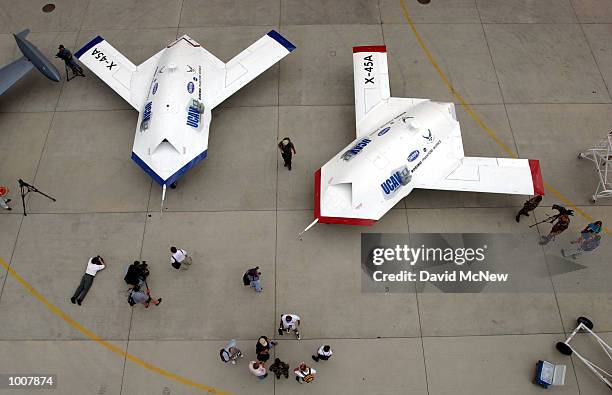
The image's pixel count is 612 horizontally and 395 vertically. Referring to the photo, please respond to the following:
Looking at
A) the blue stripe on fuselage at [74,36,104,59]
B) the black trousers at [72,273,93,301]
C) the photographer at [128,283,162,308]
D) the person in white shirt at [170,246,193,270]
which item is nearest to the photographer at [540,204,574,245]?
the person in white shirt at [170,246,193,270]

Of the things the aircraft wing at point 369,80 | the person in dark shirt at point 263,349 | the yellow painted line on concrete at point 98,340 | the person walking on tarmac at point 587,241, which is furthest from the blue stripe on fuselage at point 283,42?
the yellow painted line on concrete at point 98,340

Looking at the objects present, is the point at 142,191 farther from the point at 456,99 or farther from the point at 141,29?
the point at 456,99

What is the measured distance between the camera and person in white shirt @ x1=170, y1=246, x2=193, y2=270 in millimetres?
12466

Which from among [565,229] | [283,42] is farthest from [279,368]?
[283,42]

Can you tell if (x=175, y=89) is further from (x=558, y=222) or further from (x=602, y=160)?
(x=602, y=160)

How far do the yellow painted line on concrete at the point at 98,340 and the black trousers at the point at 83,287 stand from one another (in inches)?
25.9

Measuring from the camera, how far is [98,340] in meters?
12.3

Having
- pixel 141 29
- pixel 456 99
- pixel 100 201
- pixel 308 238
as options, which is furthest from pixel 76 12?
pixel 456 99

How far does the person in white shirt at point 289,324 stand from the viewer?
37.5 ft

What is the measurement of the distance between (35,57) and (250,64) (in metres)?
8.47

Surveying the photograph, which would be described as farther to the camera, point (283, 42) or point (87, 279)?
point (283, 42)

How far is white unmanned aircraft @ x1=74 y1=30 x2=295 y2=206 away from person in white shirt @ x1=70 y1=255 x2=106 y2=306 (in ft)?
9.62

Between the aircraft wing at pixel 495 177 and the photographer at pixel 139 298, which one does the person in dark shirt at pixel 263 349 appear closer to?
the photographer at pixel 139 298

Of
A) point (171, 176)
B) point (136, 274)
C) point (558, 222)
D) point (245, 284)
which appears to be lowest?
point (245, 284)
